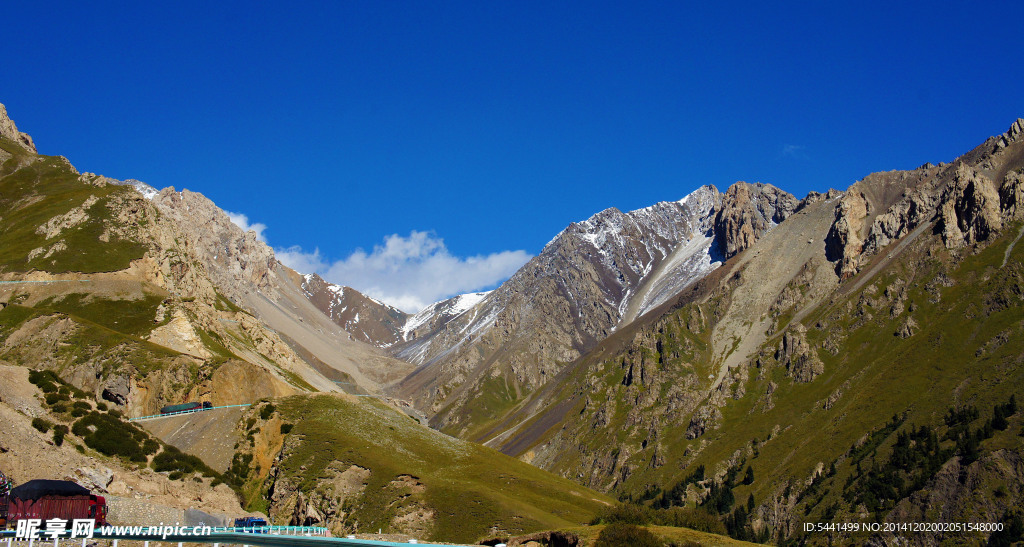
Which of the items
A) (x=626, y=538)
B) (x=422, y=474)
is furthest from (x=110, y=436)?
(x=626, y=538)

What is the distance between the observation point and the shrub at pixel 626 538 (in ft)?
163

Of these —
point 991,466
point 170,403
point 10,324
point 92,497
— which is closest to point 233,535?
point 92,497

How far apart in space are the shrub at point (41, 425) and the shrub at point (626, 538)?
50.3m

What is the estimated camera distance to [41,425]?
226 feet

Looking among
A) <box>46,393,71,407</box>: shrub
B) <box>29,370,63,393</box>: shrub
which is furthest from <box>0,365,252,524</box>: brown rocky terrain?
<box>46,393,71,407</box>: shrub

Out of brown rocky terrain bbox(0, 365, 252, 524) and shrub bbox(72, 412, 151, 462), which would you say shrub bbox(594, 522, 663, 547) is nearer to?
brown rocky terrain bbox(0, 365, 252, 524)

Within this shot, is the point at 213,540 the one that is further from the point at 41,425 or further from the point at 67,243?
the point at 67,243

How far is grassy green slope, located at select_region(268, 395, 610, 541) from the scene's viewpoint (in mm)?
86062

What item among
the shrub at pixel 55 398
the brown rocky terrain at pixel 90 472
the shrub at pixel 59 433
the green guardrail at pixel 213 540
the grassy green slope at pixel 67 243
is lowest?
the green guardrail at pixel 213 540

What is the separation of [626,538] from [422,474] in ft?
169

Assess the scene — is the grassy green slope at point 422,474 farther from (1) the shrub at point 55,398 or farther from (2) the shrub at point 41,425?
(2) the shrub at point 41,425

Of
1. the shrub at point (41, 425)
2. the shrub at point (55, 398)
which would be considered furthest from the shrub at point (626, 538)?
the shrub at point (55, 398)

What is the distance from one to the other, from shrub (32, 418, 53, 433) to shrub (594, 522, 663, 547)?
50.3 m

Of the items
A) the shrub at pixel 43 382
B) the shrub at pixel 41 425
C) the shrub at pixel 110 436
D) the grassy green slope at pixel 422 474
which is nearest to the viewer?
the shrub at pixel 41 425
